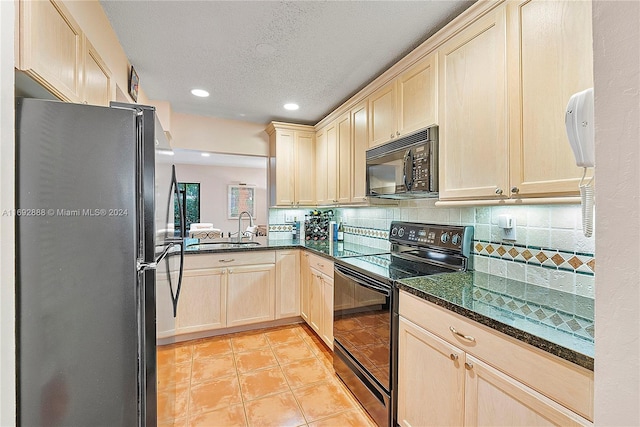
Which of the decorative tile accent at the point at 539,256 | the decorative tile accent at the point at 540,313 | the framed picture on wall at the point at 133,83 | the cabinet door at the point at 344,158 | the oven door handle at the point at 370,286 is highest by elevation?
the framed picture on wall at the point at 133,83

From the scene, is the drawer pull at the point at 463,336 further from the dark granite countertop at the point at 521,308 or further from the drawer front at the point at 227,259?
the drawer front at the point at 227,259

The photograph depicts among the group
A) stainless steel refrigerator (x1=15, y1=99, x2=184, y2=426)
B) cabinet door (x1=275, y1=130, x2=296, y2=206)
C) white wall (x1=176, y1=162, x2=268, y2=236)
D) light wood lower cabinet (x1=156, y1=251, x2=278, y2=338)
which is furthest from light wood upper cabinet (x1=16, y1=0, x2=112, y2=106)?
white wall (x1=176, y1=162, x2=268, y2=236)

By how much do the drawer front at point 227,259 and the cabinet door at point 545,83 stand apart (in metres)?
2.30

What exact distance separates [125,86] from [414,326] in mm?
2492

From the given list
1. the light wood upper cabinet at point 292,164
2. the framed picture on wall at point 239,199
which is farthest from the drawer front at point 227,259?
the framed picture on wall at point 239,199

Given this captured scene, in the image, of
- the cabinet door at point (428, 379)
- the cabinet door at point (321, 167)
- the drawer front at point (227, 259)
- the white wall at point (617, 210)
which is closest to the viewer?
the white wall at point (617, 210)

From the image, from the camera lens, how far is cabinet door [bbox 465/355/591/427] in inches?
34.4

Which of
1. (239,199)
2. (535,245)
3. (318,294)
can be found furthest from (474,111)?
(239,199)

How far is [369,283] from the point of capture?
1.74 meters

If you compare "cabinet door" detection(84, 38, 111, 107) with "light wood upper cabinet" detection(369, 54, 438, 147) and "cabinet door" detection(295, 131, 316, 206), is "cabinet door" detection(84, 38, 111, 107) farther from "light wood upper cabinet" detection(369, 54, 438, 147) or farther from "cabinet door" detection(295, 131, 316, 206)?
"cabinet door" detection(295, 131, 316, 206)

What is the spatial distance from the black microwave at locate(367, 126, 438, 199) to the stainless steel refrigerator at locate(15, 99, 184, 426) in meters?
1.42

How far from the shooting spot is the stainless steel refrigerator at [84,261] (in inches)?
35.4

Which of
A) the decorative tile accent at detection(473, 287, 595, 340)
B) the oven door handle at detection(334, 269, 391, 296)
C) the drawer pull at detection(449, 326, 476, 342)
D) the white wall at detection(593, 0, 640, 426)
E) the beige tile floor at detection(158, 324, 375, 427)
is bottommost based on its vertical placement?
the beige tile floor at detection(158, 324, 375, 427)

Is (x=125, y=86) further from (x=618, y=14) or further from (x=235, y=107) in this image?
(x=618, y=14)
